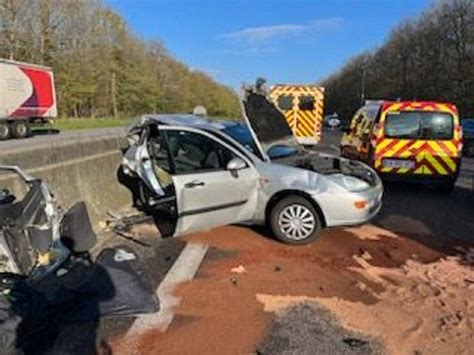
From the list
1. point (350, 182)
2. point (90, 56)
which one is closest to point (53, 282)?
point (350, 182)

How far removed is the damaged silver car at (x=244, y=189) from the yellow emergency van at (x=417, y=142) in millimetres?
4383

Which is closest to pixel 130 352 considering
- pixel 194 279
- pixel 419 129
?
pixel 194 279

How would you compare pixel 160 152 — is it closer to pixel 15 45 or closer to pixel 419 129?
pixel 419 129

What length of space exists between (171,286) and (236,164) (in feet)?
7.63

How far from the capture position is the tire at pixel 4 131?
1252 inches

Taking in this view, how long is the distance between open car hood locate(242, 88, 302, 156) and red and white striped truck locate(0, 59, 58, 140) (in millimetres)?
24247

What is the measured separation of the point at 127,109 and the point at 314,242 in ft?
209

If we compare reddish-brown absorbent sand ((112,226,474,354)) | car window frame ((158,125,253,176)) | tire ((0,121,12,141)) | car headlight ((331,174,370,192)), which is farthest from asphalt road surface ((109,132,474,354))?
tire ((0,121,12,141))

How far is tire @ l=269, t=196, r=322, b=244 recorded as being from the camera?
26.4ft

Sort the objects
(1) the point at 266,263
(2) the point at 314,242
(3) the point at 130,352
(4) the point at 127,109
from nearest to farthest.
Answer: (3) the point at 130,352 → (1) the point at 266,263 → (2) the point at 314,242 → (4) the point at 127,109

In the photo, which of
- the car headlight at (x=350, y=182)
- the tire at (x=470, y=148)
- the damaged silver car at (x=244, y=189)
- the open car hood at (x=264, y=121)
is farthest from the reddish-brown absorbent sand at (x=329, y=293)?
the tire at (x=470, y=148)

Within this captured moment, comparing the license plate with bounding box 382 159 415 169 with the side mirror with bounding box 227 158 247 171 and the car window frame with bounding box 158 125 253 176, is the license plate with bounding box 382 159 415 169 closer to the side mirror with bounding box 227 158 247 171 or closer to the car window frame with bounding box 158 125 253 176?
the car window frame with bounding box 158 125 253 176

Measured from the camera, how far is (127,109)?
7006cm

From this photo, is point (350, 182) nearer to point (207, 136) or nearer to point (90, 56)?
point (207, 136)
